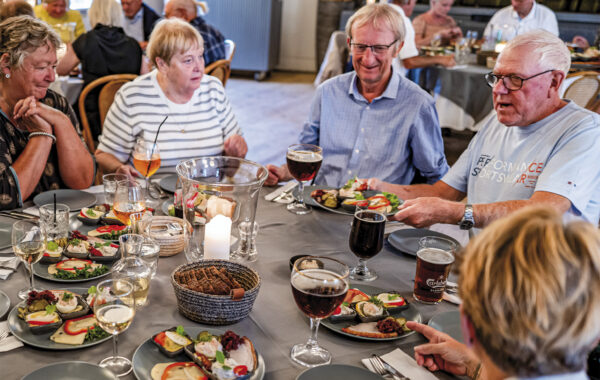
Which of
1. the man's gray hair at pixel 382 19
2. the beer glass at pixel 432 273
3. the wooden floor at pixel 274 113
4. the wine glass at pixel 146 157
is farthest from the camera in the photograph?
the wooden floor at pixel 274 113

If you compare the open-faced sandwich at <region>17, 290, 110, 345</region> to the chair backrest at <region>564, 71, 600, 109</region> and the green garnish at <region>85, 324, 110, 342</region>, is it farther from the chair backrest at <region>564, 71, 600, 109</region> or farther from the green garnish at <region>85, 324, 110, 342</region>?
the chair backrest at <region>564, 71, 600, 109</region>

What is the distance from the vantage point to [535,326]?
68 centimetres

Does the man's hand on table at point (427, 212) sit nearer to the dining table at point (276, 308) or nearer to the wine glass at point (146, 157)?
the dining table at point (276, 308)

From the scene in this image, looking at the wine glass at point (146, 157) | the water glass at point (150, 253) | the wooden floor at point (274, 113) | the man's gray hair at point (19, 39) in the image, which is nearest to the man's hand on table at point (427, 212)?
the water glass at point (150, 253)

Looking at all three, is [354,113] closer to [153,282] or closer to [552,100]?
[552,100]

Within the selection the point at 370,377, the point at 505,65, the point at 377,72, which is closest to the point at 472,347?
the point at 370,377

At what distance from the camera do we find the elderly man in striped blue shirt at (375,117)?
2.44 meters

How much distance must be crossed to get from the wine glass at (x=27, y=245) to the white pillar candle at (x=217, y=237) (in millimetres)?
386

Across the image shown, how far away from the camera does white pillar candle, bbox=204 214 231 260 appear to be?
55.9 inches

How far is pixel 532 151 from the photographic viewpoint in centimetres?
193

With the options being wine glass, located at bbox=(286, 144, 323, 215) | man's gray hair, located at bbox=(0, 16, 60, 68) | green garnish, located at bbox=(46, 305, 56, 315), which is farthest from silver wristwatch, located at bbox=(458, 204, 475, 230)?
man's gray hair, located at bbox=(0, 16, 60, 68)

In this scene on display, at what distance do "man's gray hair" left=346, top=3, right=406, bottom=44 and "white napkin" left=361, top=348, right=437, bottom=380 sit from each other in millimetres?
1631

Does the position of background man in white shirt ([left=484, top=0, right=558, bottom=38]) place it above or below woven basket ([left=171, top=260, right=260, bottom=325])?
above

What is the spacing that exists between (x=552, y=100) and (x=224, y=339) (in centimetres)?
144
